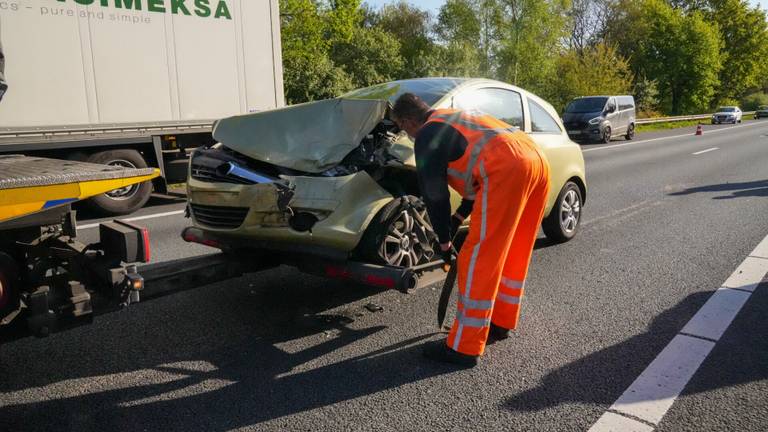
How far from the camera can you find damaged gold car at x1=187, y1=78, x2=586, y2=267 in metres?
3.86

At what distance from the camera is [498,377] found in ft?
11.2

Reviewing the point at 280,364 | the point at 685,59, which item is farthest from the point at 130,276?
the point at 685,59

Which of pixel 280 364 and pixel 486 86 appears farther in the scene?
pixel 486 86

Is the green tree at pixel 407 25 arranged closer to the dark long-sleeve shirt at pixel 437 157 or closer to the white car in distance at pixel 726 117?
the white car in distance at pixel 726 117

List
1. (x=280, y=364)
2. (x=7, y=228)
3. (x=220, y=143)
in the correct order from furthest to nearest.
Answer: (x=220, y=143) < (x=280, y=364) < (x=7, y=228)

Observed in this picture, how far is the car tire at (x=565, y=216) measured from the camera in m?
6.18

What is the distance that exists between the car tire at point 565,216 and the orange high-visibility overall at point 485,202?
266cm

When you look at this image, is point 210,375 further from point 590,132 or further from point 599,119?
point 599,119

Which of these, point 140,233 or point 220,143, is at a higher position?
point 220,143

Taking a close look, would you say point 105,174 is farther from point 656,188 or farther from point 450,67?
point 450,67

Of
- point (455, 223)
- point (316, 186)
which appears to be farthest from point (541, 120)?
point (316, 186)

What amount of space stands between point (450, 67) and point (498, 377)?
4653 cm

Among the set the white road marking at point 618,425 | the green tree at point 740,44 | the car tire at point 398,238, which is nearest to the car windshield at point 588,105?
the car tire at point 398,238

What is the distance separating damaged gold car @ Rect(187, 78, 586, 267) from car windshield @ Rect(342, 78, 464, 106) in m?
0.12
